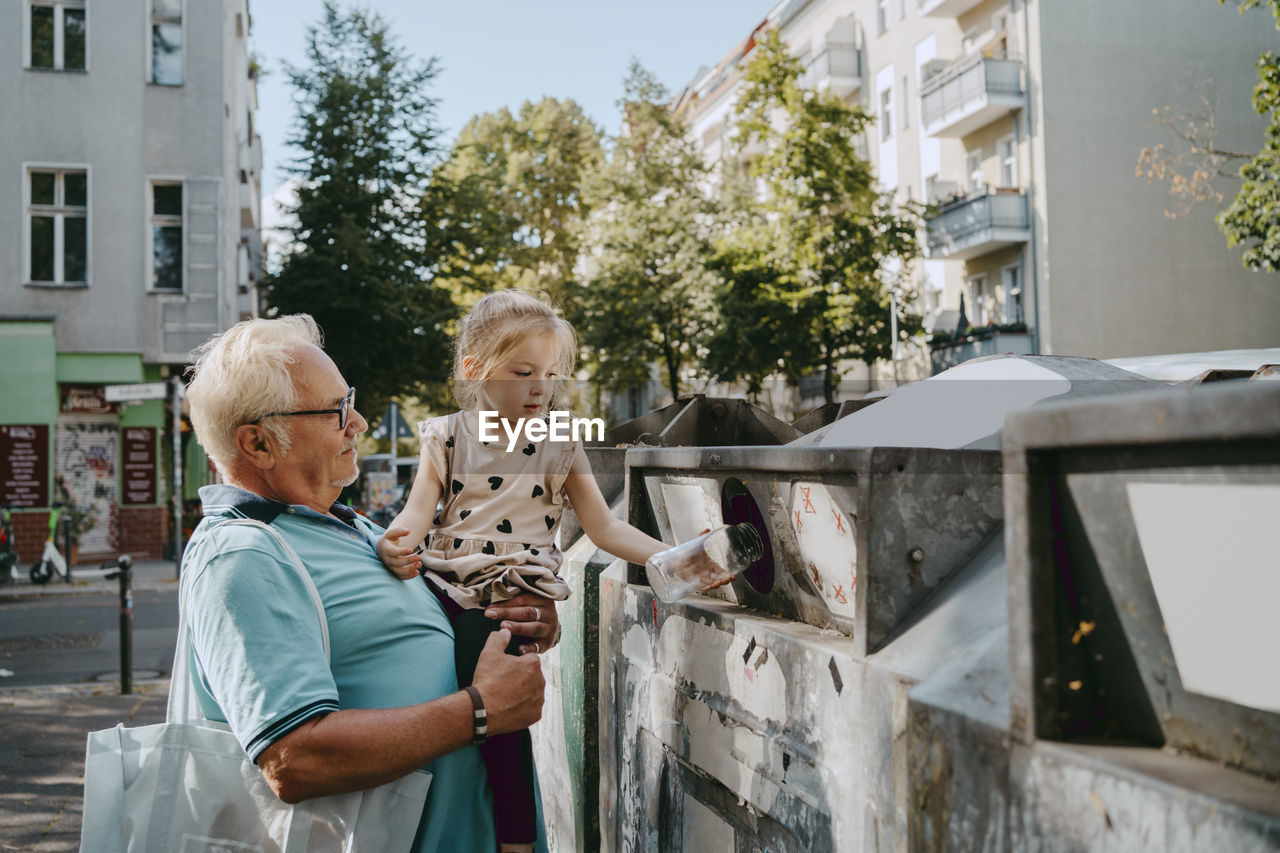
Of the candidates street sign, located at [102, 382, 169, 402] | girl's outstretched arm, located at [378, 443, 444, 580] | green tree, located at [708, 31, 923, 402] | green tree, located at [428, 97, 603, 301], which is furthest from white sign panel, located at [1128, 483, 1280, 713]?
green tree, located at [428, 97, 603, 301]

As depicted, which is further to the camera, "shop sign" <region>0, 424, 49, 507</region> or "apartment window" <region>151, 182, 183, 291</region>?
"apartment window" <region>151, 182, 183, 291</region>

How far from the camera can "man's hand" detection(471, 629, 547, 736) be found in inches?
84.4

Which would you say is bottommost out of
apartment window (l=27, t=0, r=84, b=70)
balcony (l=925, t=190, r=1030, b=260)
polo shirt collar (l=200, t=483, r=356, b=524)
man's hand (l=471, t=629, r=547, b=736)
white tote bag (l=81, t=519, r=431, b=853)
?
white tote bag (l=81, t=519, r=431, b=853)

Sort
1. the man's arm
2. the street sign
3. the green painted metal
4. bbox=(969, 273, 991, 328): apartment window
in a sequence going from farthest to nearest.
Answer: bbox=(969, 273, 991, 328): apartment window
the green painted metal
the street sign
the man's arm

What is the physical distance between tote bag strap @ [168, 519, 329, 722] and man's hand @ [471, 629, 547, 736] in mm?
330

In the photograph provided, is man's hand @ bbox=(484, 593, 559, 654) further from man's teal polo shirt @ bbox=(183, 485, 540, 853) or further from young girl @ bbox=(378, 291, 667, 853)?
man's teal polo shirt @ bbox=(183, 485, 540, 853)

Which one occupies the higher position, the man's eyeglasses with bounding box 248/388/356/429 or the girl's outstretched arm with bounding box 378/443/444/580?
the man's eyeglasses with bounding box 248/388/356/429

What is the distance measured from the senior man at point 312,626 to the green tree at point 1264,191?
15572 mm

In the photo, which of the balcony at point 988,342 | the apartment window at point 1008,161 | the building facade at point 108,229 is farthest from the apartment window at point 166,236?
the apartment window at point 1008,161

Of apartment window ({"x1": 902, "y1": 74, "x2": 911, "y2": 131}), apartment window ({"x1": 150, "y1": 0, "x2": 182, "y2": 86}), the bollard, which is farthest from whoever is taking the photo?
apartment window ({"x1": 902, "y1": 74, "x2": 911, "y2": 131})

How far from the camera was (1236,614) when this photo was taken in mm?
1187

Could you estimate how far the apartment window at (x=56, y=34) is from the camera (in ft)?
66.5

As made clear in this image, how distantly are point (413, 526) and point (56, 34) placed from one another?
21.5 metres

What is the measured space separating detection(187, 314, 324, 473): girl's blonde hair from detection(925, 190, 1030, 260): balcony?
24.9m
